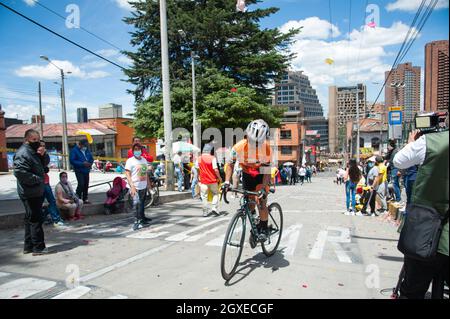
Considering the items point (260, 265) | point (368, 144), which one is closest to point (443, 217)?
point (260, 265)

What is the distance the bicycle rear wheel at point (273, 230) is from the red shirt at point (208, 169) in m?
4.10

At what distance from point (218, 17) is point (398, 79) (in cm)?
1371

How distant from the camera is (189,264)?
193 inches

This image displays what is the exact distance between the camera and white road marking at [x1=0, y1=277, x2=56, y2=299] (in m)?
3.75

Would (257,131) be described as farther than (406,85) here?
No

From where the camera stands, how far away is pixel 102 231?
24.0 feet

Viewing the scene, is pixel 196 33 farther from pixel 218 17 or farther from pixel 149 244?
pixel 149 244

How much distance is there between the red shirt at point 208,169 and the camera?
31.4 feet

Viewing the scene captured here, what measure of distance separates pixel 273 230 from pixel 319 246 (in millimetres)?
1225

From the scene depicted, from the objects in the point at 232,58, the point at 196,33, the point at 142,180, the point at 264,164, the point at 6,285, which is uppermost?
the point at 196,33

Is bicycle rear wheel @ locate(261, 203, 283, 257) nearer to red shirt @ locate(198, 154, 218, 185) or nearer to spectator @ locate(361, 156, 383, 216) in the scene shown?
red shirt @ locate(198, 154, 218, 185)

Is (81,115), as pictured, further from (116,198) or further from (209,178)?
(209,178)

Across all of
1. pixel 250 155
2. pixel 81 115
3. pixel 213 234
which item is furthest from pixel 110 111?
pixel 250 155

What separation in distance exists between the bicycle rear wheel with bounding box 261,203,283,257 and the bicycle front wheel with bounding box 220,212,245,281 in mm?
786
